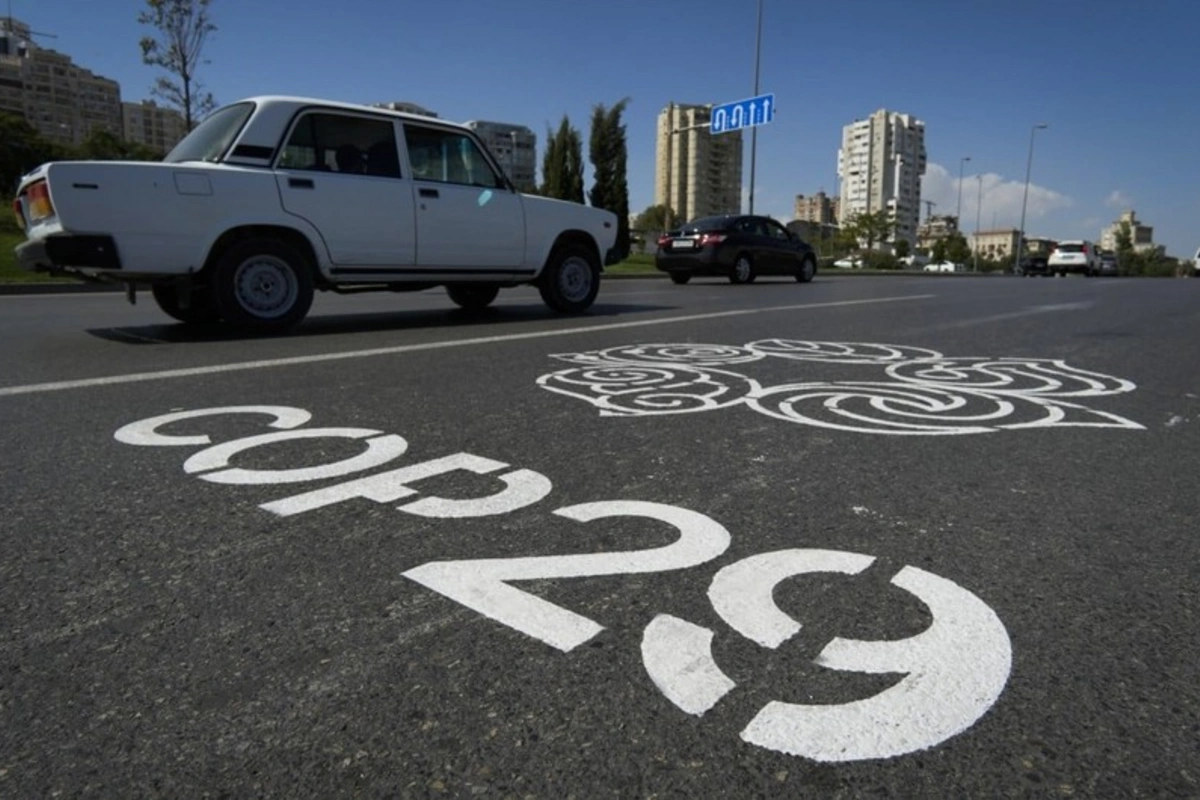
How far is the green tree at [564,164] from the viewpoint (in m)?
35.7

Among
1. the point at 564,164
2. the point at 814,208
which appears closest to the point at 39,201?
the point at 564,164

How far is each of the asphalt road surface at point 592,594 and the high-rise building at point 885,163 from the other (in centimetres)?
11033

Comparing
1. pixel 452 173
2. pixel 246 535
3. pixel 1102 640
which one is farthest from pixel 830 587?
pixel 452 173

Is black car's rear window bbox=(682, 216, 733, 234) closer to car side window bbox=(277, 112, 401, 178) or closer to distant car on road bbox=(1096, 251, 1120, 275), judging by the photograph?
car side window bbox=(277, 112, 401, 178)

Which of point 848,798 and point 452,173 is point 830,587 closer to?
point 848,798

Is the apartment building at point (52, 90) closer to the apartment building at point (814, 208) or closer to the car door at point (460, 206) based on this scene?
the car door at point (460, 206)

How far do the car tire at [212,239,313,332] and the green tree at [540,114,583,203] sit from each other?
30021 millimetres

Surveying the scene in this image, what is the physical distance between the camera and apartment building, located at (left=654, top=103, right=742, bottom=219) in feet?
277

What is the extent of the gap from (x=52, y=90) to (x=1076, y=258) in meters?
122

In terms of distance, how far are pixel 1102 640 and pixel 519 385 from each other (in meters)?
3.08

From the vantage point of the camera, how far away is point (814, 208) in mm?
156875

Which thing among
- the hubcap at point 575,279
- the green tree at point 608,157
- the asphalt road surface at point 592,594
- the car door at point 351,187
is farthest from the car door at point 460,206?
the green tree at point 608,157

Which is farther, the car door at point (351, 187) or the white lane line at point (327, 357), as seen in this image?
the car door at point (351, 187)

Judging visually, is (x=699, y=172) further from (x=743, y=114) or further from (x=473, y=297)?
(x=473, y=297)
